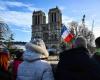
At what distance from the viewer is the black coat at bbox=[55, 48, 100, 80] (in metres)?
5.62

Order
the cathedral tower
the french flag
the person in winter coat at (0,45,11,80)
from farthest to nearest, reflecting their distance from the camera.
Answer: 1. the cathedral tower
2. the french flag
3. the person in winter coat at (0,45,11,80)

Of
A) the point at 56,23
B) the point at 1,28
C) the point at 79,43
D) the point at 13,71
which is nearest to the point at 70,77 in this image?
the point at 79,43

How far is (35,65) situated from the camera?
579cm

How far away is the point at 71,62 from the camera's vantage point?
5742mm

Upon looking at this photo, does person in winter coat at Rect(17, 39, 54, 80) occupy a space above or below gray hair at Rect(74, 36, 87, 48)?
below

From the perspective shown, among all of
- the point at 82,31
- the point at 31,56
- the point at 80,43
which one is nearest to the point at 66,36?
the point at 80,43

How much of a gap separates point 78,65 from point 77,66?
21mm

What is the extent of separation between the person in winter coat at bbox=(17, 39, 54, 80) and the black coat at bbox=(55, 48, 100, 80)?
0.72ft

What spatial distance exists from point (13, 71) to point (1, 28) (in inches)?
1669

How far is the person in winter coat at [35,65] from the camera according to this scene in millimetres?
5676

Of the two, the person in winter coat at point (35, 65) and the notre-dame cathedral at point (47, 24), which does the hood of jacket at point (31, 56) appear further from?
the notre-dame cathedral at point (47, 24)

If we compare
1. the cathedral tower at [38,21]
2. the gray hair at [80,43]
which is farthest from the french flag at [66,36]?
the cathedral tower at [38,21]

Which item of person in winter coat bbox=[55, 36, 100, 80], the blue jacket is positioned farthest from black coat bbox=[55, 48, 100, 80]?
the blue jacket

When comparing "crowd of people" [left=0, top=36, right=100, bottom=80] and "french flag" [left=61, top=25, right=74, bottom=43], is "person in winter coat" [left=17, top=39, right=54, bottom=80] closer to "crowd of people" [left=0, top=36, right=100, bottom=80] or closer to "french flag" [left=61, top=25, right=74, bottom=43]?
"crowd of people" [left=0, top=36, right=100, bottom=80]
